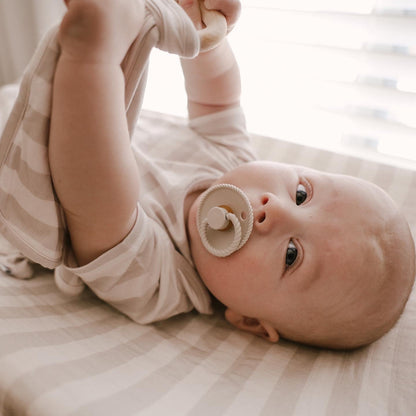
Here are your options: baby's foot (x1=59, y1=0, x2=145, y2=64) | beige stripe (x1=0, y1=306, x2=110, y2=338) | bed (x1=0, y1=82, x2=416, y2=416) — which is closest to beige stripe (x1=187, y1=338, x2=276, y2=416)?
bed (x1=0, y1=82, x2=416, y2=416)

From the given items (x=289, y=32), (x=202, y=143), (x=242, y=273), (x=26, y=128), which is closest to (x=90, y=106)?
(x=26, y=128)

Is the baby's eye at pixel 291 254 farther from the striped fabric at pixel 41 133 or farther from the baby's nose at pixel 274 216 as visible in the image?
the striped fabric at pixel 41 133

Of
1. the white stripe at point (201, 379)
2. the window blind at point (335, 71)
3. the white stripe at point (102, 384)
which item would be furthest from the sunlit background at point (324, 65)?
the white stripe at point (102, 384)

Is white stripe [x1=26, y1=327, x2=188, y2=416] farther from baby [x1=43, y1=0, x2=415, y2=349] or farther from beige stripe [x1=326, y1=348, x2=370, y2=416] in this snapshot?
beige stripe [x1=326, y1=348, x2=370, y2=416]

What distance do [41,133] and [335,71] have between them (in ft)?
3.21

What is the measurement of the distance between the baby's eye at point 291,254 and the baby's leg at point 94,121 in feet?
0.85

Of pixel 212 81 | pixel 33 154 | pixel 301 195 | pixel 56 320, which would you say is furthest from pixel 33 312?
pixel 212 81

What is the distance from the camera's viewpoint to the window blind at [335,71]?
1136 millimetres

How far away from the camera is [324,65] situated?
1260 millimetres

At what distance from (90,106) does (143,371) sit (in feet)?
1.17

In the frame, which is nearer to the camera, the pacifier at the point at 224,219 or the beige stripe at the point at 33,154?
the beige stripe at the point at 33,154

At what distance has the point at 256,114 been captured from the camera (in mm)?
1470

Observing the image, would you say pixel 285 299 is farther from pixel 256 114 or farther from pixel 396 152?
pixel 256 114

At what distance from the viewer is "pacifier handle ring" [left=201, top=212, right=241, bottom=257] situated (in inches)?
26.4
